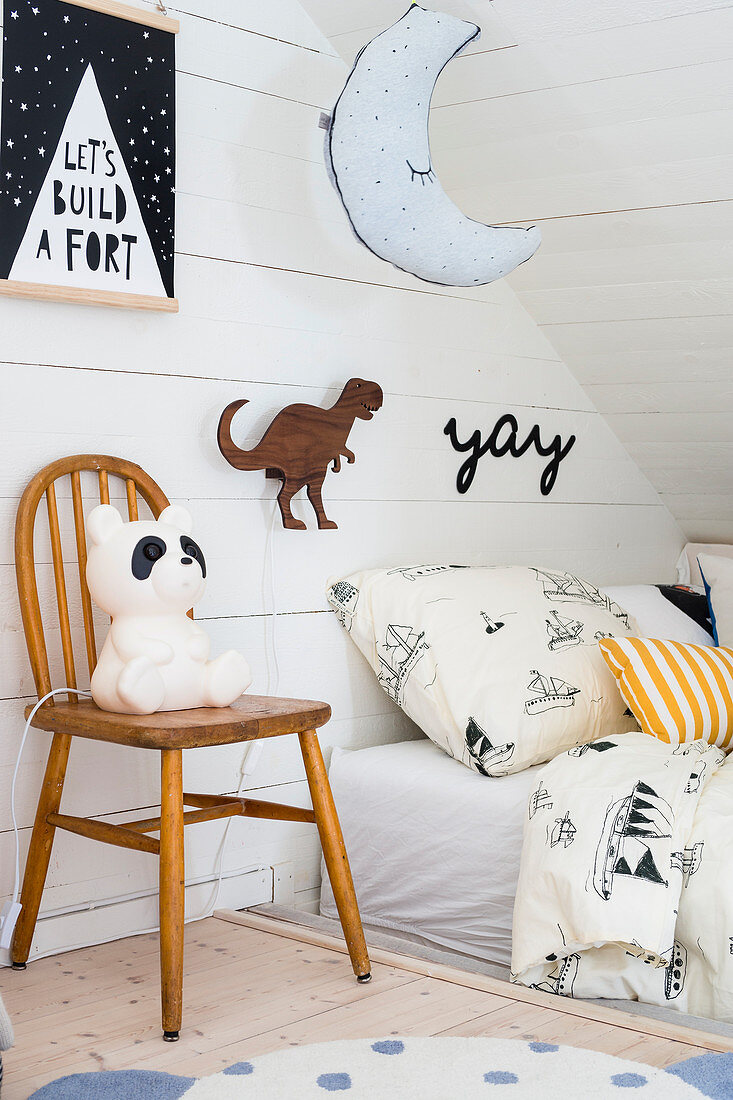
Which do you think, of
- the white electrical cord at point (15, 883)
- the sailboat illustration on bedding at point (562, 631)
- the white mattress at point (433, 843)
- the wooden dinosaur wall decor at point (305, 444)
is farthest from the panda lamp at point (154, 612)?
the sailboat illustration on bedding at point (562, 631)

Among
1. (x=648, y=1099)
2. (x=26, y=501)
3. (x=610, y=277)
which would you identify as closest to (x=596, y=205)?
(x=610, y=277)

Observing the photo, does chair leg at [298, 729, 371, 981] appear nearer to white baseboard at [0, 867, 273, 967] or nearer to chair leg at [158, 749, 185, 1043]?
chair leg at [158, 749, 185, 1043]

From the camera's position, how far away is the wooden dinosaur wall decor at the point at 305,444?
1.91 metres

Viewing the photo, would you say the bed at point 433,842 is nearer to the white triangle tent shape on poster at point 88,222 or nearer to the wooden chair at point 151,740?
the wooden chair at point 151,740

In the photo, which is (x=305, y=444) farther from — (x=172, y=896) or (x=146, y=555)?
(x=172, y=896)

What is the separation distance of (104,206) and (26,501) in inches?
19.7

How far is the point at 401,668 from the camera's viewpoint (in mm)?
2014

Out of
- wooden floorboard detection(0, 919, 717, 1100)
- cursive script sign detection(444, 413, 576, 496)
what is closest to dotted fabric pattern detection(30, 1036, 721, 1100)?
wooden floorboard detection(0, 919, 717, 1100)

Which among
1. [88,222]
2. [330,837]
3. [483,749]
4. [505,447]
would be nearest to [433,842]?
[483,749]

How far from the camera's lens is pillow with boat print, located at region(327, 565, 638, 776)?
1.89m

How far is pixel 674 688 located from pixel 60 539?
1.08 meters

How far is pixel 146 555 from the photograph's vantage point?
155 centimetres

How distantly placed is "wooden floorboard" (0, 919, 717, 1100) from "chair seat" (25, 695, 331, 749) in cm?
37

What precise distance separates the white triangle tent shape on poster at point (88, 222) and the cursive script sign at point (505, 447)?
32.3 inches
